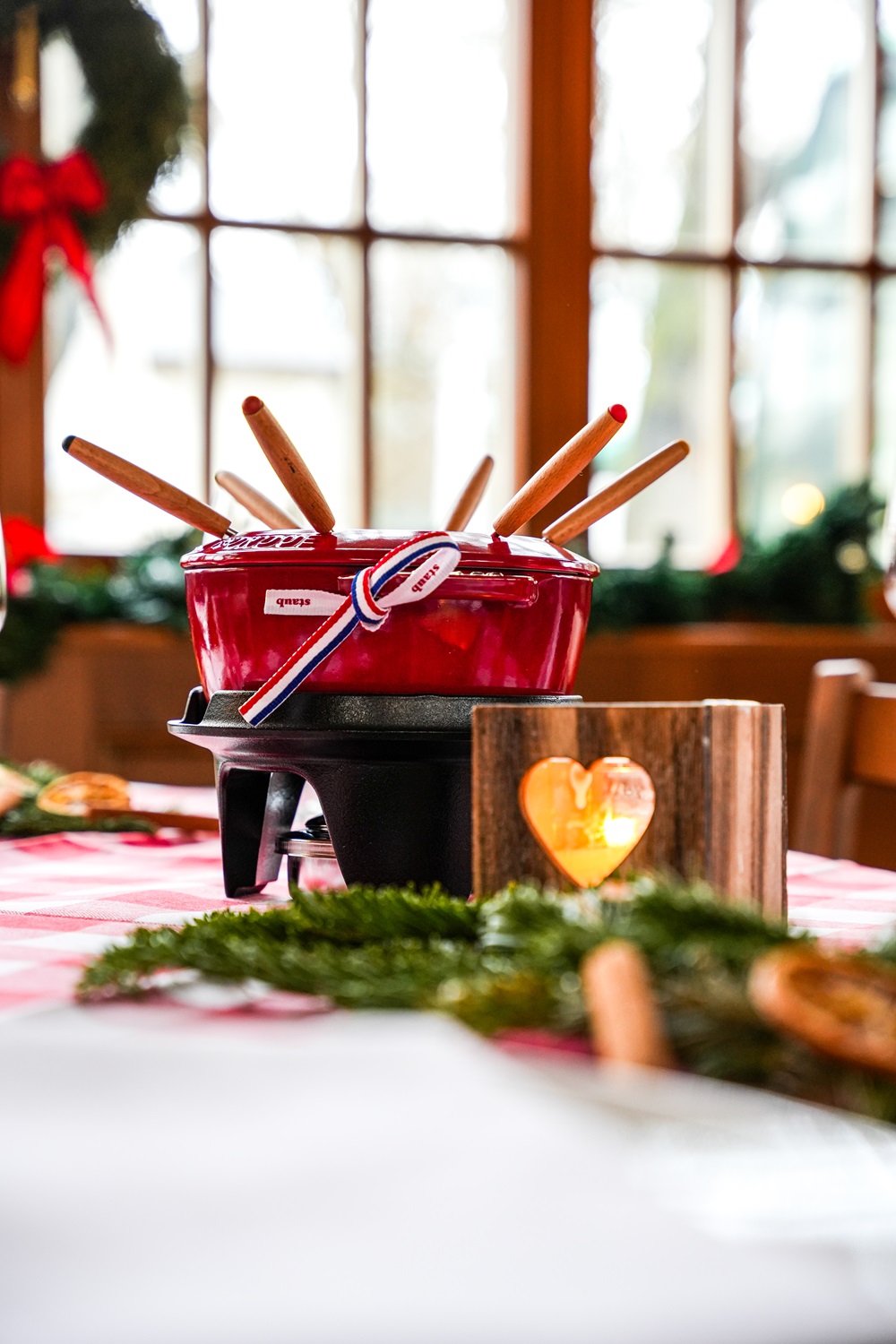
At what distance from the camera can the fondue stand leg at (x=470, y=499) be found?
889 mm

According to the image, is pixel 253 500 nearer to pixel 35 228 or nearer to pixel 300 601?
pixel 300 601

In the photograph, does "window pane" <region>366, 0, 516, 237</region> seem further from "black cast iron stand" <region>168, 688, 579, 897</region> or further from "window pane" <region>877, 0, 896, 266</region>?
"black cast iron stand" <region>168, 688, 579, 897</region>

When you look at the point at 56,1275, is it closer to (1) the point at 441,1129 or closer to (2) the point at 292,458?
(1) the point at 441,1129

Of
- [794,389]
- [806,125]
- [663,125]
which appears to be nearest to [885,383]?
[794,389]

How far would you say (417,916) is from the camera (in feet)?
1.66

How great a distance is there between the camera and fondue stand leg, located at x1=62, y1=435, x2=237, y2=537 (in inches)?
26.1

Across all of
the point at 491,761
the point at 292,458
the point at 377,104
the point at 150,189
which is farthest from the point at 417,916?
the point at 377,104

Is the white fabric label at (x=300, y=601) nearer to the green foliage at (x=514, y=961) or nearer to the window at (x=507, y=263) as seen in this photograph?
the green foliage at (x=514, y=961)

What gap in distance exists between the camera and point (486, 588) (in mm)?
686

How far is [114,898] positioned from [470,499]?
0.35m

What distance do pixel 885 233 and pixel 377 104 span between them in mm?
1058

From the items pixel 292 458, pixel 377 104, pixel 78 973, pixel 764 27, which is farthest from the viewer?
→ pixel 764 27

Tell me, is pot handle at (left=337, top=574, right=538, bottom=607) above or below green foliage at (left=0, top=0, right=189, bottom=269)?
below

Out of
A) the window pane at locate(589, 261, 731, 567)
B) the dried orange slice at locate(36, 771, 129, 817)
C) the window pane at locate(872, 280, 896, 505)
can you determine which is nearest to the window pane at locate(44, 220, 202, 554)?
the window pane at locate(589, 261, 731, 567)
